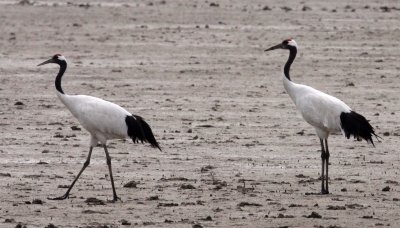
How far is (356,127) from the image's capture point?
1311 cm

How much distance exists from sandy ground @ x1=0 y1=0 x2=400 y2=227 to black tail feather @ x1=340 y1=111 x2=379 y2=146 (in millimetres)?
555

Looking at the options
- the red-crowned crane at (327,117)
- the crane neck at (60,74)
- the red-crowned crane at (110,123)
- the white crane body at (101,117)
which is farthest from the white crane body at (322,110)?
the crane neck at (60,74)

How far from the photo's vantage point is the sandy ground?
→ 1200 centimetres

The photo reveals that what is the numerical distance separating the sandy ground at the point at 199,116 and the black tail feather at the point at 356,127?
555mm

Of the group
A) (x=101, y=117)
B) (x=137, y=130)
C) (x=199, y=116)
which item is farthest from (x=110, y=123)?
(x=199, y=116)

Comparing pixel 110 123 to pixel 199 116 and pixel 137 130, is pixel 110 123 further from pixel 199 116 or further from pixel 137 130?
pixel 199 116

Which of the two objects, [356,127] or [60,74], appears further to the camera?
[60,74]

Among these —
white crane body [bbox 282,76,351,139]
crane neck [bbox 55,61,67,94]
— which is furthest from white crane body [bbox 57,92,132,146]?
white crane body [bbox 282,76,351,139]

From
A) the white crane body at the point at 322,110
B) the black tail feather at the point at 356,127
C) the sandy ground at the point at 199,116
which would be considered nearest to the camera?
the sandy ground at the point at 199,116

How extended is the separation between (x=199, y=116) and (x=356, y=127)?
543 cm

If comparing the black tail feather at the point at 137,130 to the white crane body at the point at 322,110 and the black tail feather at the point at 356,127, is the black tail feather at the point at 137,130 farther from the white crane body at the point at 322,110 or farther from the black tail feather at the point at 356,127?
the black tail feather at the point at 356,127

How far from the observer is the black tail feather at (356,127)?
514 inches

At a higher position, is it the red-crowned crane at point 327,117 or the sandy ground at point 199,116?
the red-crowned crane at point 327,117

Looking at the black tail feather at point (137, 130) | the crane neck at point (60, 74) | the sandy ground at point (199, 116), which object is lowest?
the sandy ground at point (199, 116)
